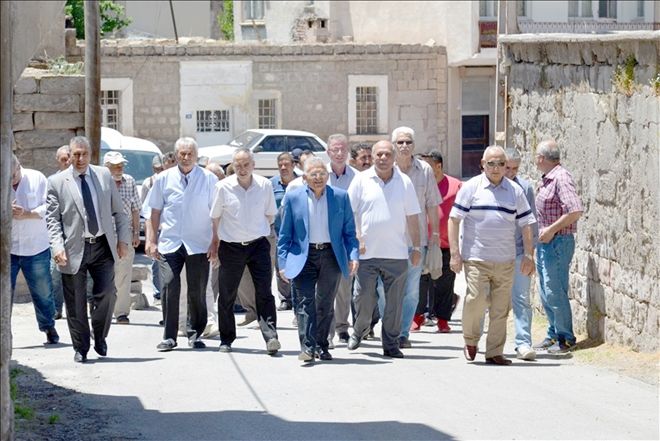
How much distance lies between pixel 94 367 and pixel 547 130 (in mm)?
5630

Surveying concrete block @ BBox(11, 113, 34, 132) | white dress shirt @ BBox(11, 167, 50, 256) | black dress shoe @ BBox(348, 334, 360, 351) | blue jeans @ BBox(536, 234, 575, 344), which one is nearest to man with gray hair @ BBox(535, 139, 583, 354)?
blue jeans @ BBox(536, 234, 575, 344)

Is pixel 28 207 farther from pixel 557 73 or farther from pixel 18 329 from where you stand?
pixel 557 73

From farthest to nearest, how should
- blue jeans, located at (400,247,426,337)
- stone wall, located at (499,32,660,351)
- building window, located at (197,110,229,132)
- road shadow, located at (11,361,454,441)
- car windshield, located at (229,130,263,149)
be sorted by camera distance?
building window, located at (197,110,229,132) → car windshield, located at (229,130,263,149) → blue jeans, located at (400,247,426,337) → stone wall, located at (499,32,660,351) → road shadow, located at (11,361,454,441)

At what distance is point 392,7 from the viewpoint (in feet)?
141

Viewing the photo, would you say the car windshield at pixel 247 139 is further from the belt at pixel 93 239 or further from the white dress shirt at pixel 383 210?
the belt at pixel 93 239

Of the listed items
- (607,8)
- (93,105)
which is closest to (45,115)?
(93,105)

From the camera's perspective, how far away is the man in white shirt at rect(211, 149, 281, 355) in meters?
12.3

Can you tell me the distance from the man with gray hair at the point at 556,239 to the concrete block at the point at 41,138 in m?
7.38

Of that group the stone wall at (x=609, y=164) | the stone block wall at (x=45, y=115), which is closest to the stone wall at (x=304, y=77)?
the stone block wall at (x=45, y=115)

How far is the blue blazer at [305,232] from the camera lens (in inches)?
465

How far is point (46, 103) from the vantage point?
1753cm

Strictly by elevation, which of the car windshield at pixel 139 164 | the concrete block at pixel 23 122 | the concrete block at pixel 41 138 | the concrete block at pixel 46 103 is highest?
the concrete block at pixel 46 103

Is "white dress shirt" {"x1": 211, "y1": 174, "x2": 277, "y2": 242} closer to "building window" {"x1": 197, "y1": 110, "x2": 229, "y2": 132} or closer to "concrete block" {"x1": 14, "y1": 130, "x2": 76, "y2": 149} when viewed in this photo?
"concrete block" {"x1": 14, "y1": 130, "x2": 76, "y2": 149}

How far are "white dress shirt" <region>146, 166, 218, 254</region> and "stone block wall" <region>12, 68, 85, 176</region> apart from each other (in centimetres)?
509
